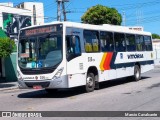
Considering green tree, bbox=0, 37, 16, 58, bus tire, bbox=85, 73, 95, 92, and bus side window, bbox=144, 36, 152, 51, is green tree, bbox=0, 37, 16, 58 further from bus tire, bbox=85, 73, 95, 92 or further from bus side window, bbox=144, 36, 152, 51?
bus side window, bbox=144, 36, 152, 51

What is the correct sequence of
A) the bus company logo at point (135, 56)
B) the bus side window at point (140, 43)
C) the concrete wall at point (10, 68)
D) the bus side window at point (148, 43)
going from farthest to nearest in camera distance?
the concrete wall at point (10, 68)
the bus side window at point (148, 43)
the bus side window at point (140, 43)
the bus company logo at point (135, 56)

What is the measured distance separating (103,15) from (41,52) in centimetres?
3768

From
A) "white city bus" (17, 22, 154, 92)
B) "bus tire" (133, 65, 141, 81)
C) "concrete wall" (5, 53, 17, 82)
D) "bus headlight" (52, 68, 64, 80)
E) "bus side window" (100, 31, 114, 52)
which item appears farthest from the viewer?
"concrete wall" (5, 53, 17, 82)

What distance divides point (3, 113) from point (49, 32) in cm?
470

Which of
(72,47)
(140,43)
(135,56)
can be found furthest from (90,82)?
(140,43)

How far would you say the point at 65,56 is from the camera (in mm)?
13992

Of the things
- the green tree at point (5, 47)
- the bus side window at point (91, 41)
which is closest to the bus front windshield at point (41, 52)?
the bus side window at point (91, 41)

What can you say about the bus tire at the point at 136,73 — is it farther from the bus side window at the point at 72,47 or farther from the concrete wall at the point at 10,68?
the concrete wall at the point at 10,68

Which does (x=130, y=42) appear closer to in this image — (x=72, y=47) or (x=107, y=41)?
(x=107, y=41)

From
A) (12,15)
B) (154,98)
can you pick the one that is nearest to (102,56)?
(154,98)

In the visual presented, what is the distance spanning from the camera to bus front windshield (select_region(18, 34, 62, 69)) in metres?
14.1

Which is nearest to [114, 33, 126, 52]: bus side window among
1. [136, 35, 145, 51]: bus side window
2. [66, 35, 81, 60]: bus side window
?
[136, 35, 145, 51]: bus side window

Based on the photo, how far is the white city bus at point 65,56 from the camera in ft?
46.0

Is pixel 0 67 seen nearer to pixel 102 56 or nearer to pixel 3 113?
pixel 102 56
